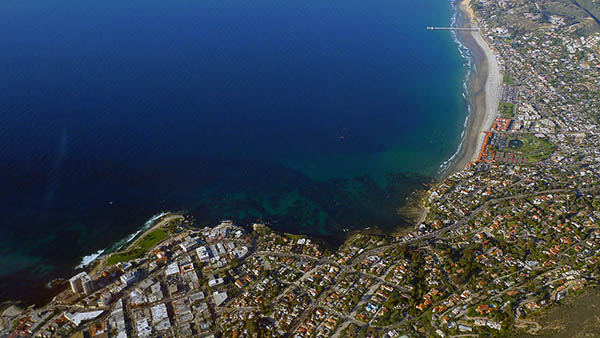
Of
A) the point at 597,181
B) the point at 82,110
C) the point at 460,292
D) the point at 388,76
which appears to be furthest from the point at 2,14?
the point at 597,181

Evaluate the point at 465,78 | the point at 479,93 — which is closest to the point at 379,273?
the point at 479,93

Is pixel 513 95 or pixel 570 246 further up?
pixel 513 95

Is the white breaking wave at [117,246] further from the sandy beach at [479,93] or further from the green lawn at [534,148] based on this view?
the green lawn at [534,148]

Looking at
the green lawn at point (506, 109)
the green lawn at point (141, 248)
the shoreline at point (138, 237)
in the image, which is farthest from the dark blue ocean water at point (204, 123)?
the green lawn at point (506, 109)

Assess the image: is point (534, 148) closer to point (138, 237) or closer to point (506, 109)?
point (506, 109)

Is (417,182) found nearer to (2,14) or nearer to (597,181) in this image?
(597,181)

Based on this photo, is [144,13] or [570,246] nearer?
[570,246]

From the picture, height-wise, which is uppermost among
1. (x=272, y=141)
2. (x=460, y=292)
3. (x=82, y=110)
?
(x=82, y=110)
